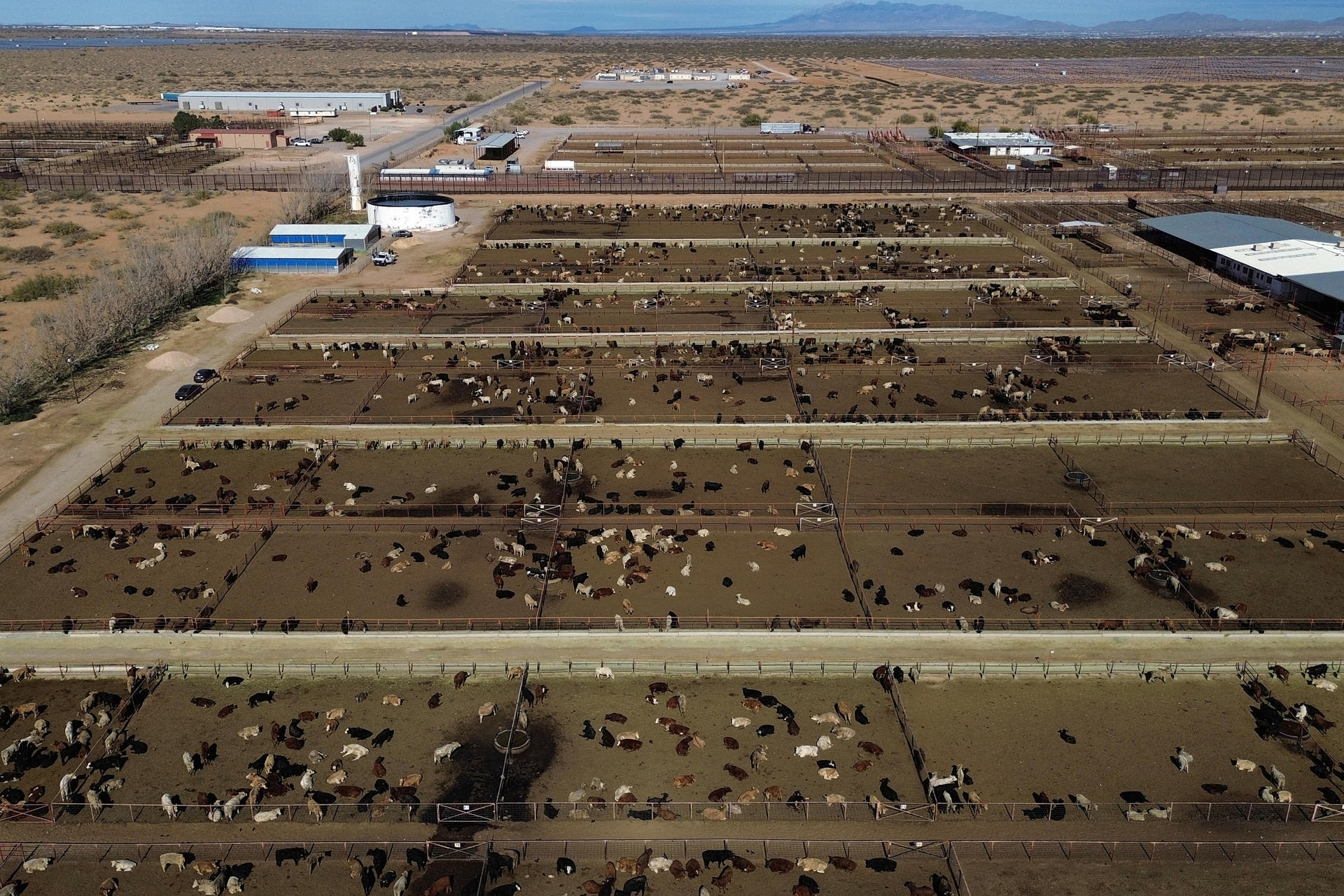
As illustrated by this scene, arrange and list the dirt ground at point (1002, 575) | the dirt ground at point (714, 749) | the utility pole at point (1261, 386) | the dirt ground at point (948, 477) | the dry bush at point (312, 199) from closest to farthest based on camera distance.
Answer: the dirt ground at point (714, 749) < the dirt ground at point (1002, 575) < the dirt ground at point (948, 477) < the utility pole at point (1261, 386) < the dry bush at point (312, 199)

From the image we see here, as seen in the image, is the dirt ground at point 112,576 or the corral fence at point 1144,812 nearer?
the corral fence at point 1144,812

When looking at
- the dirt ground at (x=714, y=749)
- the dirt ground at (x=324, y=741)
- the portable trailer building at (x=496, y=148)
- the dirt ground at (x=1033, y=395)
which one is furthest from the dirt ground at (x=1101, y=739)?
the portable trailer building at (x=496, y=148)

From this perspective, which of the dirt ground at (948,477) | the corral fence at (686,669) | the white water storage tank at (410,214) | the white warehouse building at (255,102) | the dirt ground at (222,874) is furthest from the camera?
the white warehouse building at (255,102)

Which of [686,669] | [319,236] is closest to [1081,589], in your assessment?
[686,669]

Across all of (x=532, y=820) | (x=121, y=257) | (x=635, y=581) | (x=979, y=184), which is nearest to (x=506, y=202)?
(x=121, y=257)

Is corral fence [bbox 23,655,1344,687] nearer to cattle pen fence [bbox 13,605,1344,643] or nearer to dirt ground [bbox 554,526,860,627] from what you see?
cattle pen fence [bbox 13,605,1344,643]

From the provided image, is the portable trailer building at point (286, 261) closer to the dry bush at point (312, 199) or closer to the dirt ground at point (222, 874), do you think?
the dry bush at point (312, 199)
